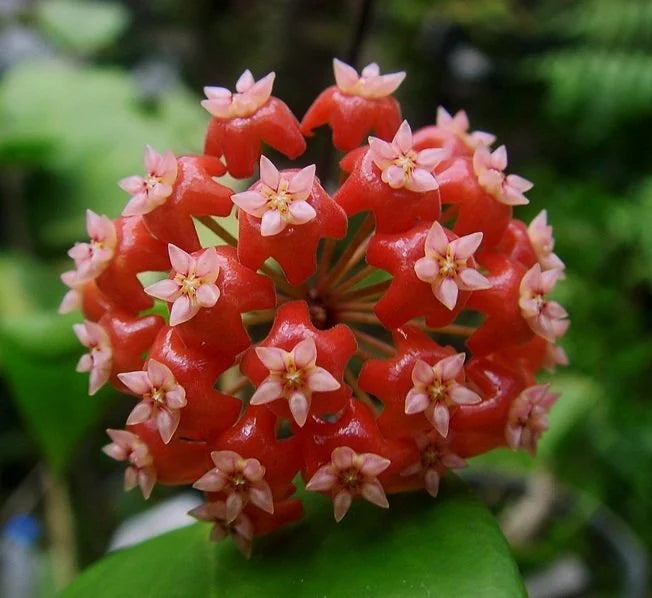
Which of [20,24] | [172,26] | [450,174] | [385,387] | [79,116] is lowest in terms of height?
[172,26]

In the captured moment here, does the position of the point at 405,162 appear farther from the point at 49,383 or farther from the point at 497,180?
the point at 49,383

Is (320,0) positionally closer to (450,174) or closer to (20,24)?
(20,24)

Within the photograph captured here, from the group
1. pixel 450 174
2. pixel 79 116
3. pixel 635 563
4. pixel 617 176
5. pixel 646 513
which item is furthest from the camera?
pixel 617 176

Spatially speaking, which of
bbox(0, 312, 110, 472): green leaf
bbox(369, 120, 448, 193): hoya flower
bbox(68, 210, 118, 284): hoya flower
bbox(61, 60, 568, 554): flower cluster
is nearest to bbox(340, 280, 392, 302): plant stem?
bbox(61, 60, 568, 554): flower cluster

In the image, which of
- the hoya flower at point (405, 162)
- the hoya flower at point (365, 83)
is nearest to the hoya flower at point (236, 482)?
the hoya flower at point (405, 162)

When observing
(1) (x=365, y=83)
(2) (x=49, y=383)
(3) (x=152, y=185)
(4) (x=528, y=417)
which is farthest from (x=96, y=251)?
(2) (x=49, y=383)

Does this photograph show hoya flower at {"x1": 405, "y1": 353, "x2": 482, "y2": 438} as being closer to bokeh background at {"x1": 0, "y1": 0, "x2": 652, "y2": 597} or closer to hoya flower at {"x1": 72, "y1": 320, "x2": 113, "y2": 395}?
hoya flower at {"x1": 72, "y1": 320, "x2": 113, "y2": 395}

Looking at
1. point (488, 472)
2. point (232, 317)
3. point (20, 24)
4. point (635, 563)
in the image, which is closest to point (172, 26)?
point (20, 24)
